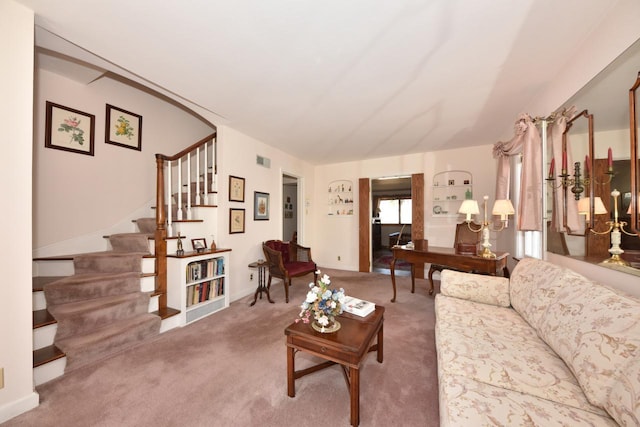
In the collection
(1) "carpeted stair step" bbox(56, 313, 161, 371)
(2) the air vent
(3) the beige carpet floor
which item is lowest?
(3) the beige carpet floor

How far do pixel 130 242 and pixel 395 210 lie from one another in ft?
25.3

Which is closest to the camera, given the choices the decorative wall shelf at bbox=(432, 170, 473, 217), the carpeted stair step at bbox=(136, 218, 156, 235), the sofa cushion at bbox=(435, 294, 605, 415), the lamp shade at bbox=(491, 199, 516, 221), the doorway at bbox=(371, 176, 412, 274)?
the sofa cushion at bbox=(435, 294, 605, 415)

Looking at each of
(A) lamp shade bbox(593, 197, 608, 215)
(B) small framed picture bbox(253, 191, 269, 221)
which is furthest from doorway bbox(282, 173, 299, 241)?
(A) lamp shade bbox(593, 197, 608, 215)

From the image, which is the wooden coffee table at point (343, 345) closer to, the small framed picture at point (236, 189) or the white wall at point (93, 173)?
the small framed picture at point (236, 189)

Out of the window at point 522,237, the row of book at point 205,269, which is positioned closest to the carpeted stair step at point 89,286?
the row of book at point 205,269

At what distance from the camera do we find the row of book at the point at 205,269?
2.81 m

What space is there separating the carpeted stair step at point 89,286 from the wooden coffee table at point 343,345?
2.06m

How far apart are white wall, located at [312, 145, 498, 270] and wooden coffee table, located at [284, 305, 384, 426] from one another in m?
3.46

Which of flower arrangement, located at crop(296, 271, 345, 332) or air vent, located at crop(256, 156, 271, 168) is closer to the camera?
flower arrangement, located at crop(296, 271, 345, 332)

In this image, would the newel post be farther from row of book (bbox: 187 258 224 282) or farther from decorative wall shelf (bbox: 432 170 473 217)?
decorative wall shelf (bbox: 432 170 473 217)

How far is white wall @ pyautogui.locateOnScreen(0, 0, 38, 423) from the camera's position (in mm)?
1411

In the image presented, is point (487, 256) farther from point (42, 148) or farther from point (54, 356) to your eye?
point (42, 148)

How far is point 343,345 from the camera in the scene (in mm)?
1377

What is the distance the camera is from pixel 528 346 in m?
1.42
